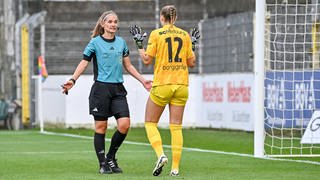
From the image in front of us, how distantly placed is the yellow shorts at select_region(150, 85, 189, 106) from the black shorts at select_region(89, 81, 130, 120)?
0.52 m

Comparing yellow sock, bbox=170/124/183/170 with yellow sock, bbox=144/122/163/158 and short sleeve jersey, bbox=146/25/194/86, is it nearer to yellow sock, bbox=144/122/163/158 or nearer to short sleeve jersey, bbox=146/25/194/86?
yellow sock, bbox=144/122/163/158

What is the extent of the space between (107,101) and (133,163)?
66.3 inches

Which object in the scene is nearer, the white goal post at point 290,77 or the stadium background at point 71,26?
the white goal post at point 290,77

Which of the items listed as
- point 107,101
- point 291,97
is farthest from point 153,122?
point 291,97

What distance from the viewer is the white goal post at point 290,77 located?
49.9ft

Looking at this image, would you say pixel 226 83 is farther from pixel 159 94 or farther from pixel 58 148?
→ pixel 159 94

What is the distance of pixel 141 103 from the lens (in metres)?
27.7

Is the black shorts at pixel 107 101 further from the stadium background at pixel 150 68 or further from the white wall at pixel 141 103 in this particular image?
the white wall at pixel 141 103

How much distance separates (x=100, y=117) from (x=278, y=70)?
24.5ft

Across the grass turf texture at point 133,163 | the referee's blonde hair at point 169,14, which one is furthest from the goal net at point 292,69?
the referee's blonde hair at point 169,14

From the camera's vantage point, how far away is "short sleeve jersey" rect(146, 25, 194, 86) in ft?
37.7

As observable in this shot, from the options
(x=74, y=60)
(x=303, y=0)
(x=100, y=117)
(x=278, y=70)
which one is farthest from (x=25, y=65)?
(x=100, y=117)

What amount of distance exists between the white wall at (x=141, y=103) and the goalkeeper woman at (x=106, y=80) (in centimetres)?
1297

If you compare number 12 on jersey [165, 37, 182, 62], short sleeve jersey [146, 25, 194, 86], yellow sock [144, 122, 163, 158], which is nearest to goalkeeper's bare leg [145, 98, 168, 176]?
yellow sock [144, 122, 163, 158]
